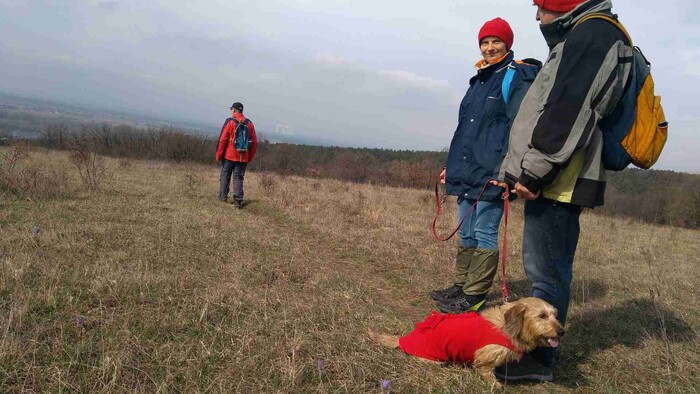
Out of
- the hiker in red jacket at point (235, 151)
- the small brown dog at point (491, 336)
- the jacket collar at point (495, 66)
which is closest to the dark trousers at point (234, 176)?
the hiker in red jacket at point (235, 151)

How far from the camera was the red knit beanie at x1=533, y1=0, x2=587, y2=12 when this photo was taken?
2.38m

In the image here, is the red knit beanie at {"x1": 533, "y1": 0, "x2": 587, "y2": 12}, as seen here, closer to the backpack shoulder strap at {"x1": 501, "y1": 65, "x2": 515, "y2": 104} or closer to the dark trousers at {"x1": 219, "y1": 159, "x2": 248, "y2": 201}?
the backpack shoulder strap at {"x1": 501, "y1": 65, "x2": 515, "y2": 104}

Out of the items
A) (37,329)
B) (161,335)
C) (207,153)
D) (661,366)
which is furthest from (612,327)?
(207,153)

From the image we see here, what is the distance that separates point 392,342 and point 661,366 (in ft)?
6.13

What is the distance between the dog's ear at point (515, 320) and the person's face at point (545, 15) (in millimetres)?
1708

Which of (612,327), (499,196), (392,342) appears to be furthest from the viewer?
(612,327)

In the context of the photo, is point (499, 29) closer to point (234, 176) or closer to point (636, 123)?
point (636, 123)

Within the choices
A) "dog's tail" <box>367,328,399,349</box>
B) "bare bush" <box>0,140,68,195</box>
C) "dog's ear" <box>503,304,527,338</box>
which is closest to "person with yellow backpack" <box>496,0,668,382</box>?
"dog's ear" <box>503,304,527,338</box>

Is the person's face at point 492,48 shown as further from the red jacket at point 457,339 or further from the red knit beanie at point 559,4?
the red jacket at point 457,339

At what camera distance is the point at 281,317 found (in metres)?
3.11

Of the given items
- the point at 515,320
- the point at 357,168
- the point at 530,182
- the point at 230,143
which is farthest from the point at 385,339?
the point at 357,168

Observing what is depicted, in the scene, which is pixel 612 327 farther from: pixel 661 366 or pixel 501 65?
pixel 501 65

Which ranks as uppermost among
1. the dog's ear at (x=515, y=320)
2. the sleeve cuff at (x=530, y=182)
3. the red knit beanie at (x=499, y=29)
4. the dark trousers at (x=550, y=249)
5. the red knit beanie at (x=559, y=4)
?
the red knit beanie at (x=499, y=29)

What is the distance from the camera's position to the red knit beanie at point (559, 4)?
2.38 m
